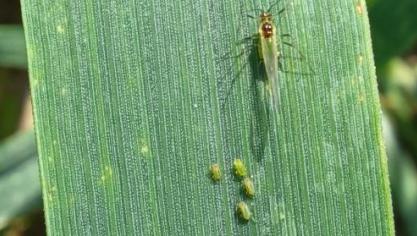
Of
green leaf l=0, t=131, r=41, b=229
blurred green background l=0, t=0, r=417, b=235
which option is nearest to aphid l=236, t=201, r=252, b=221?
blurred green background l=0, t=0, r=417, b=235

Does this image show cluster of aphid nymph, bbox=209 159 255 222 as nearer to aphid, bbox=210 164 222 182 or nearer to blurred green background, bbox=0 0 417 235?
aphid, bbox=210 164 222 182

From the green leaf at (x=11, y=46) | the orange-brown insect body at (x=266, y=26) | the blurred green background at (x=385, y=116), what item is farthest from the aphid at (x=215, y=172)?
the green leaf at (x=11, y=46)

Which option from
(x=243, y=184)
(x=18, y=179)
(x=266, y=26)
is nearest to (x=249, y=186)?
(x=243, y=184)

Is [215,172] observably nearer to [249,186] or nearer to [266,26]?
[249,186]

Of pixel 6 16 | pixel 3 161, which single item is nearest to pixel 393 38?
pixel 3 161

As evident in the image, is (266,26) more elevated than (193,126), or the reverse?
(266,26)

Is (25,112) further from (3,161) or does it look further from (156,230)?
(156,230)

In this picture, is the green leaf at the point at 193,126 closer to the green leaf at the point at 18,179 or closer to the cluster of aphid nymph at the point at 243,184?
the cluster of aphid nymph at the point at 243,184
